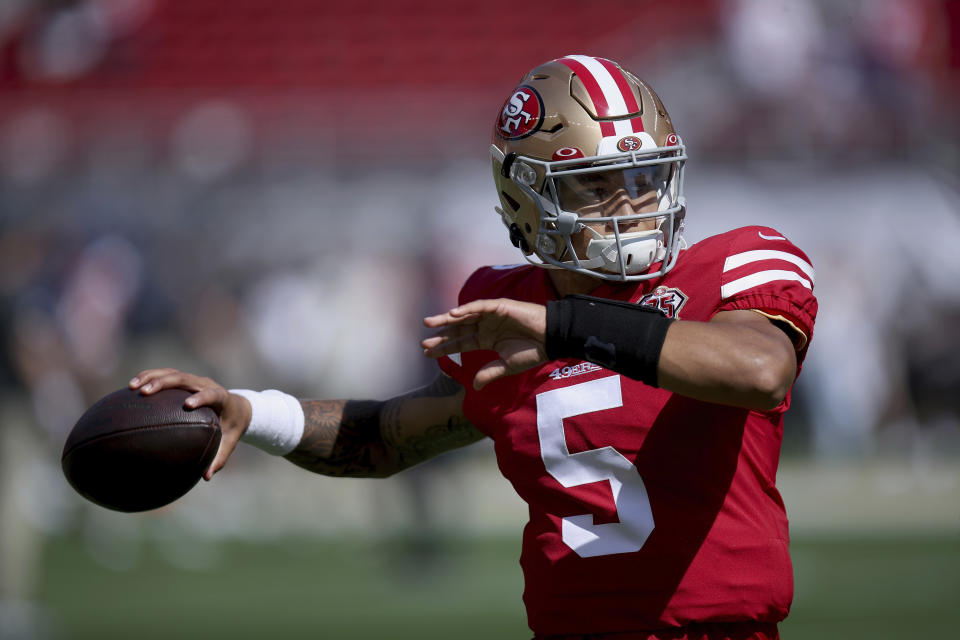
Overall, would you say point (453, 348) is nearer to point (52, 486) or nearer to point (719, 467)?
point (719, 467)

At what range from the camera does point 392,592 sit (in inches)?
235

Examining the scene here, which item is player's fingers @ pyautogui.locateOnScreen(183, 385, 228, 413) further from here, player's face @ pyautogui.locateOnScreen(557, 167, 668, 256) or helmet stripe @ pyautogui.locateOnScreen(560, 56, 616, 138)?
helmet stripe @ pyautogui.locateOnScreen(560, 56, 616, 138)

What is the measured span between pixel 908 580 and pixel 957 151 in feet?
19.6

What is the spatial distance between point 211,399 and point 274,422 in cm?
20

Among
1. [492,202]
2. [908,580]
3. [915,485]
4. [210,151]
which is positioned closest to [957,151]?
[915,485]

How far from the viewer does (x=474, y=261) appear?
991cm

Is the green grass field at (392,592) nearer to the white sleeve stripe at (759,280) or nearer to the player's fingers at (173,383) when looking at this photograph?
the player's fingers at (173,383)

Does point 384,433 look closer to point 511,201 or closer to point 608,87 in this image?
point 511,201

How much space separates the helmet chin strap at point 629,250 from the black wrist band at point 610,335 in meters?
0.28

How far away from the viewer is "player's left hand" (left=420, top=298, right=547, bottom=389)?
1.71 meters

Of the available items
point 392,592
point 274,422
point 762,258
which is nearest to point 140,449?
point 274,422

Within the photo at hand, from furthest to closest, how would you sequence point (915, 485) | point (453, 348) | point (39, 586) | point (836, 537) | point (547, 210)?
point (915, 485) → point (836, 537) → point (39, 586) → point (547, 210) → point (453, 348)

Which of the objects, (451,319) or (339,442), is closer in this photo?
(451,319)

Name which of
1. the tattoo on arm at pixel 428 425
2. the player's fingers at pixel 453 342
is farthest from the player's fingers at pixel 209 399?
the player's fingers at pixel 453 342
